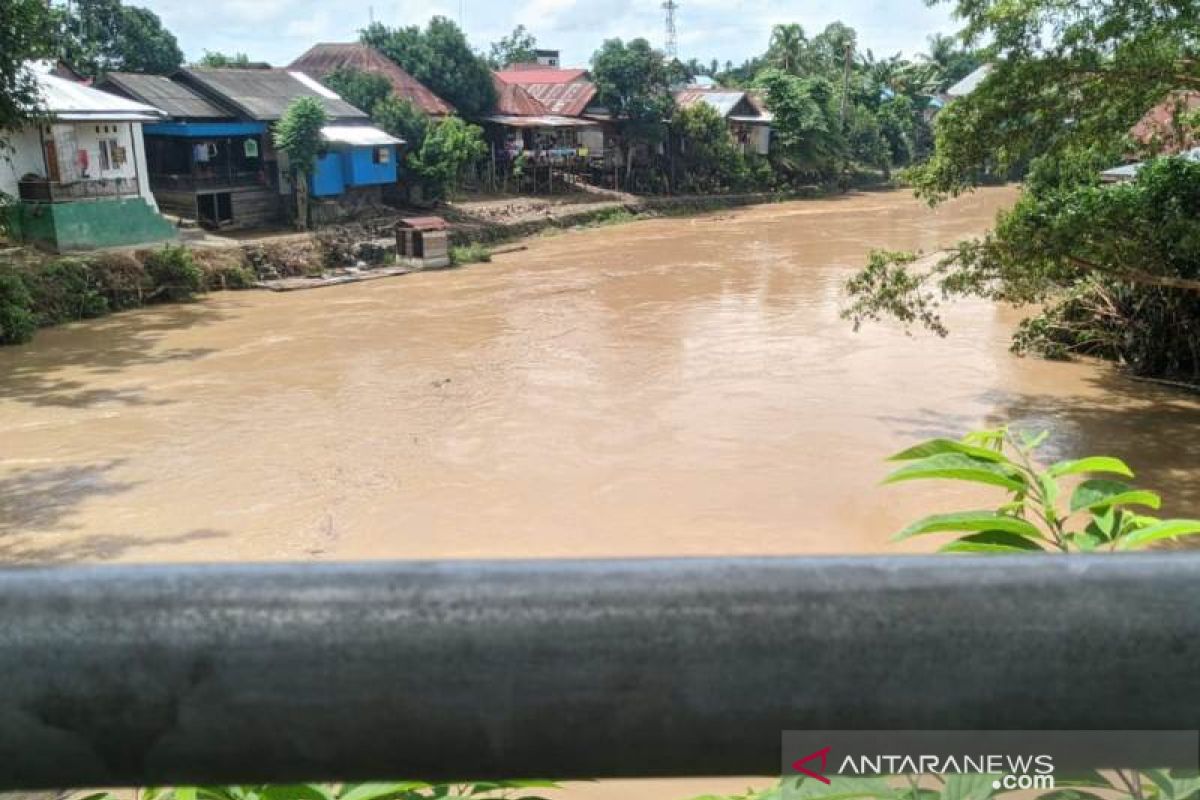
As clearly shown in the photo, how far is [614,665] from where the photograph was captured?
592mm

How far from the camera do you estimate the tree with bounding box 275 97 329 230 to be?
2495 centimetres

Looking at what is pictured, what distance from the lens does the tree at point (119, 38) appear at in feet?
123

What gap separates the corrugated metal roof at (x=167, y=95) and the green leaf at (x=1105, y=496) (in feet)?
84.3

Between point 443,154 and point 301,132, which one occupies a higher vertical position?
point 301,132

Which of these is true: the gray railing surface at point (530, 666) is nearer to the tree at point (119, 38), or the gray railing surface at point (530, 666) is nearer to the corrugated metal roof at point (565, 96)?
the corrugated metal roof at point (565, 96)

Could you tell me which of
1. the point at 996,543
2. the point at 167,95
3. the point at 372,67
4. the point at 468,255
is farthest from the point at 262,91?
the point at 996,543

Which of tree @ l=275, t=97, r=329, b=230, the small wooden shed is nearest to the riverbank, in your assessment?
the small wooden shed

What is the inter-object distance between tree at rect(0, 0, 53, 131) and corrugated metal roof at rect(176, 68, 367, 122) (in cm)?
895

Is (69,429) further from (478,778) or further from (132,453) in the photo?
(478,778)

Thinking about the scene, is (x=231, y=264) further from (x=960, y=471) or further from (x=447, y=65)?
(x=960, y=471)

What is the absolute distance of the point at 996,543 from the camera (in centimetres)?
126

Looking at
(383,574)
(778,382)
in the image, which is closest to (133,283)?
(778,382)

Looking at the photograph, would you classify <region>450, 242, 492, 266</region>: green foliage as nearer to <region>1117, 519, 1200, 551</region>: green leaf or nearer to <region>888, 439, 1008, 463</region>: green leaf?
<region>888, 439, 1008, 463</region>: green leaf

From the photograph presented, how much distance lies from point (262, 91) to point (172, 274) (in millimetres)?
8105
